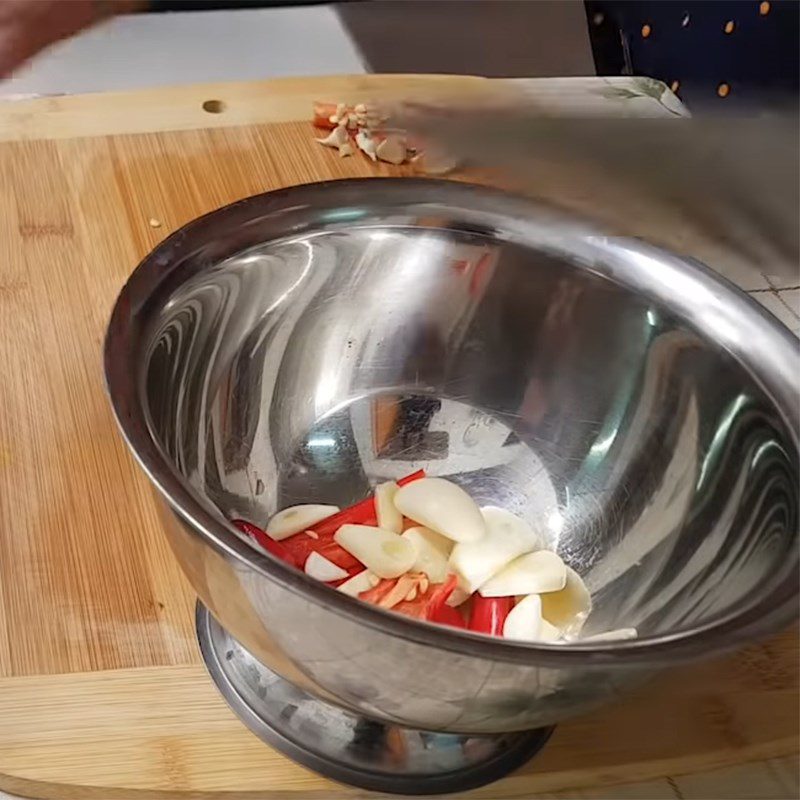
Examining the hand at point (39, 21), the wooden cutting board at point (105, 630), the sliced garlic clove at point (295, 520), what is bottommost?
the wooden cutting board at point (105, 630)

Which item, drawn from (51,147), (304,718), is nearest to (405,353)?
(304,718)

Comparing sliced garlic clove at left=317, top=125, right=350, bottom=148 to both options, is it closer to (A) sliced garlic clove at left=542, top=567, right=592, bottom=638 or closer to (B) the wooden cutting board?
(B) the wooden cutting board

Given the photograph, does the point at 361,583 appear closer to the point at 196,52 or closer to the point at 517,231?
the point at 517,231

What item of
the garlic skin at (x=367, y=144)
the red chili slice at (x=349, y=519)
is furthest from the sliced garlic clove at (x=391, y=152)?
the red chili slice at (x=349, y=519)

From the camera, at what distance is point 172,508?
49 cm

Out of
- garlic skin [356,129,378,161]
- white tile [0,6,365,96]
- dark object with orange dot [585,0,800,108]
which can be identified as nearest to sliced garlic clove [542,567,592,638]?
dark object with orange dot [585,0,800,108]

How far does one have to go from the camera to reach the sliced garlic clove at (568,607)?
2.16 ft

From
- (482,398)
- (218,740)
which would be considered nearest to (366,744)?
(218,740)

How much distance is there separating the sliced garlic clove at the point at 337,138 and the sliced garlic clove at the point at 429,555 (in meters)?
0.43

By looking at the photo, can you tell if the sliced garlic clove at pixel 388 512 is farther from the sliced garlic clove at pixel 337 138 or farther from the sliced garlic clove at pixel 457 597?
the sliced garlic clove at pixel 337 138

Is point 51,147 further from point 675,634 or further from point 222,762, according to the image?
point 675,634

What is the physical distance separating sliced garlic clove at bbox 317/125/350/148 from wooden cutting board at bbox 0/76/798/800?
13cm

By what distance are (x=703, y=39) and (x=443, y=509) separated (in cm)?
46

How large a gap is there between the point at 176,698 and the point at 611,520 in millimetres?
266
